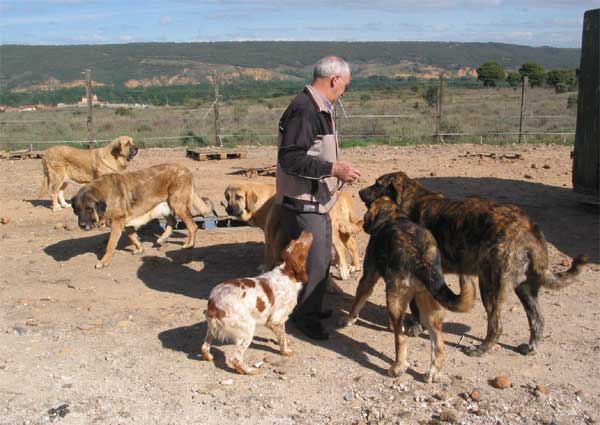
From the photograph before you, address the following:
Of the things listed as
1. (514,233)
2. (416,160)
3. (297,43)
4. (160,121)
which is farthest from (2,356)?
(297,43)

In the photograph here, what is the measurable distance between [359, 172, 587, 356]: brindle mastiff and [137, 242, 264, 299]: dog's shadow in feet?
9.40

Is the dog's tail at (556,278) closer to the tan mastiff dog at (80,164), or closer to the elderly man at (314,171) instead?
the elderly man at (314,171)

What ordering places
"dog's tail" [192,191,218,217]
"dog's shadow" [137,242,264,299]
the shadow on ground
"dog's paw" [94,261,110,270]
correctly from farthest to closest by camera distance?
"dog's tail" [192,191,218,217], the shadow on ground, "dog's paw" [94,261,110,270], "dog's shadow" [137,242,264,299]

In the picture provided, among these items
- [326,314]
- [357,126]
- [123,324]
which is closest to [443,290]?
[326,314]

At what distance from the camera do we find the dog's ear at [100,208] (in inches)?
354

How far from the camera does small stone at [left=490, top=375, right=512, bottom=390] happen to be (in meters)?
5.38

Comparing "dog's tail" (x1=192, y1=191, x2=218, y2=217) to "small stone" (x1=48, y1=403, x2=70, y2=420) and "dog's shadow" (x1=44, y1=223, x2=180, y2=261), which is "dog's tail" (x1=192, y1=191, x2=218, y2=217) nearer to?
"dog's shadow" (x1=44, y1=223, x2=180, y2=261)

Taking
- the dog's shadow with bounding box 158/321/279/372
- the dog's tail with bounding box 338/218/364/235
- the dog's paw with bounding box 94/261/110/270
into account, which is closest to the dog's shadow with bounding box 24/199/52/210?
the dog's paw with bounding box 94/261/110/270

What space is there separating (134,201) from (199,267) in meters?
1.49

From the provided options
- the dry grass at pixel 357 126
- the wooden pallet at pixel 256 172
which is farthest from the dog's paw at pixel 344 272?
the dry grass at pixel 357 126

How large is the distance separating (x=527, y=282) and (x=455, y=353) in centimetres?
93

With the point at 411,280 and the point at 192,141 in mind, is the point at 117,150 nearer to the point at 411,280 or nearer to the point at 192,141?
the point at 411,280

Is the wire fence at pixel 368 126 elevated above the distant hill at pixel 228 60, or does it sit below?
below

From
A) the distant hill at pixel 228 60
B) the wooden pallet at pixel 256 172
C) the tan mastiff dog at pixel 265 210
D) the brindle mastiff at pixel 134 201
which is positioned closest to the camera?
the tan mastiff dog at pixel 265 210
